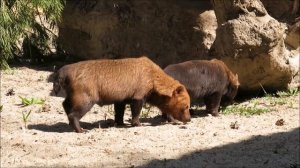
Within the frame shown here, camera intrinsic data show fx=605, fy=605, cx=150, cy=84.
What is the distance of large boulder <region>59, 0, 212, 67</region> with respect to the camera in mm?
12625

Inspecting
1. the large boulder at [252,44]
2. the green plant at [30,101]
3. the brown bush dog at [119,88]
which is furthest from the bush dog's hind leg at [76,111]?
the large boulder at [252,44]

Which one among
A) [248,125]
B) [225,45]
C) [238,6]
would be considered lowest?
[248,125]

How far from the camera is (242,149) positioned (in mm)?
7727

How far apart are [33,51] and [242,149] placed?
7.59 metres

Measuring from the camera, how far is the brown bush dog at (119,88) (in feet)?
28.2

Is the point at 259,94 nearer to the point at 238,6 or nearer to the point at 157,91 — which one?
the point at 238,6

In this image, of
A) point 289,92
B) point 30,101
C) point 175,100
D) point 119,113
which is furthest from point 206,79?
point 30,101

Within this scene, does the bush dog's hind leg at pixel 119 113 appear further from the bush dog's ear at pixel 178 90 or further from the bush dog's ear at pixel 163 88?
the bush dog's ear at pixel 178 90

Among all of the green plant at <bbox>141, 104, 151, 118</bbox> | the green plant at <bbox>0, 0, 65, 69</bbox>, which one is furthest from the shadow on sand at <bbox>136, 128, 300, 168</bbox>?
the green plant at <bbox>0, 0, 65, 69</bbox>

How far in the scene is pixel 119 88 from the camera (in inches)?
347

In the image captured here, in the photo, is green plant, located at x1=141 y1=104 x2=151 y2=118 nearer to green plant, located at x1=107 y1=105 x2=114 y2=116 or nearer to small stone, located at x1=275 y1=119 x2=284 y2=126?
green plant, located at x1=107 y1=105 x2=114 y2=116

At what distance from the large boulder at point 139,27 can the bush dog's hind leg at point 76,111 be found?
4273 mm

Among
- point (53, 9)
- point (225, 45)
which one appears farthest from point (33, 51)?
point (225, 45)

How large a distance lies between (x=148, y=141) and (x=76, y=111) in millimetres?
1177
